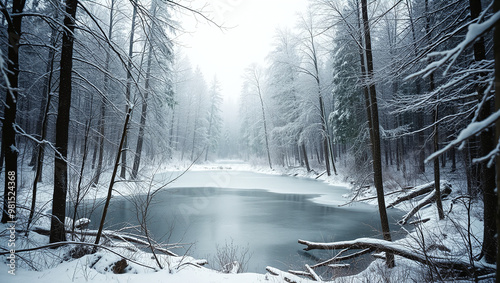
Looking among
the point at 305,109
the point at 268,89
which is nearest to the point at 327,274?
the point at 305,109

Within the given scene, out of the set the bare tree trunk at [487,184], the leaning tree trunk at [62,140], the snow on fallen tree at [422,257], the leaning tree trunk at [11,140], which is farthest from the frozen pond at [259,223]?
the bare tree trunk at [487,184]

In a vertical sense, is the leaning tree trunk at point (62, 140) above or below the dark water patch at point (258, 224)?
above

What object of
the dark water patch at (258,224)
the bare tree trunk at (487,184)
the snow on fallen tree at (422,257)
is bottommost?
the dark water patch at (258,224)

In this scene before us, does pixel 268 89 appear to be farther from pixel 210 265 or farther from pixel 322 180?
pixel 210 265

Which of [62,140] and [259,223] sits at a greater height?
[62,140]

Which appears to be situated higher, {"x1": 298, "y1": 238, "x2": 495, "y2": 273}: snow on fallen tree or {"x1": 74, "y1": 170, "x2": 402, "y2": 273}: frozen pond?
{"x1": 298, "y1": 238, "x2": 495, "y2": 273}: snow on fallen tree

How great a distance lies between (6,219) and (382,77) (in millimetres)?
6959

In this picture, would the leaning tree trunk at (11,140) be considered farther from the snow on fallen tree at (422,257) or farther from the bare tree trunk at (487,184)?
the bare tree trunk at (487,184)

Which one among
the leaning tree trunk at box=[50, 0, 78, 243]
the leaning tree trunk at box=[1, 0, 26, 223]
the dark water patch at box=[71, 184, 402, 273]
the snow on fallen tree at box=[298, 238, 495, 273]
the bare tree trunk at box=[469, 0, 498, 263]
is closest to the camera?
the snow on fallen tree at box=[298, 238, 495, 273]

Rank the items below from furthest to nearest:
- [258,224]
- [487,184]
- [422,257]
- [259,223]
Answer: [259,223] → [258,224] → [422,257] → [487,184]

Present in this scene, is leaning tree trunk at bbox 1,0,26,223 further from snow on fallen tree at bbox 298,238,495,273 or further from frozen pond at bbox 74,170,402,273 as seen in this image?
snow on fallen tree at bbox 298,238,495,273

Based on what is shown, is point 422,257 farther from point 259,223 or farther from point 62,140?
point 62,140

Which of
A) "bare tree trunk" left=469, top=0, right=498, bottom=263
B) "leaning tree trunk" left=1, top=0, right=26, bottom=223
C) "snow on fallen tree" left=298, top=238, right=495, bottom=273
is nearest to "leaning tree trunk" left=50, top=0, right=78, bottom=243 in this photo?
"leaning tree trunk" left=1, top=0, right=26, bottom=223

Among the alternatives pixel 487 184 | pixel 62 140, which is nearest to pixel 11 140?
pixel 62 140
